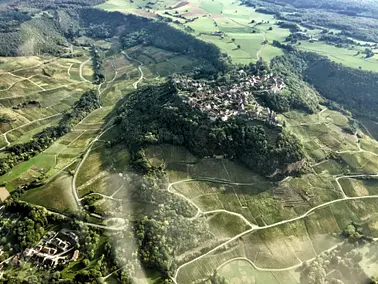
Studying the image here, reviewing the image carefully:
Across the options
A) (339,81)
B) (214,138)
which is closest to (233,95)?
(214,138)

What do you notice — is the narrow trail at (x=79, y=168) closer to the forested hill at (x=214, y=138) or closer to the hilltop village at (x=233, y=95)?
the forested hill at (x=214, y=138)

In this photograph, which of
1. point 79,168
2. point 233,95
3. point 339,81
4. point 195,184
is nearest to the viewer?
point 195,184

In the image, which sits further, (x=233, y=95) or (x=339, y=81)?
(x=339, y=81)

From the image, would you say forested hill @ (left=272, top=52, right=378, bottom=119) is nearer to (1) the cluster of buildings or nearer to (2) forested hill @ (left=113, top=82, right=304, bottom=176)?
(2) forested hill @ (left=113, top=82, right=304, bottom=176)

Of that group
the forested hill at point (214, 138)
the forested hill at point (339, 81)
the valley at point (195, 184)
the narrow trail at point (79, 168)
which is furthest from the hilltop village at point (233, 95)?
the forested hill at point (339, 81)

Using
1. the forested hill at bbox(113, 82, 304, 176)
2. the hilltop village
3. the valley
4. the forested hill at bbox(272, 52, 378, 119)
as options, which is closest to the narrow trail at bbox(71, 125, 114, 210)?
the valley

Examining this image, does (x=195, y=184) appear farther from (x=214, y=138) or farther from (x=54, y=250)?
(x=54, y=250)
